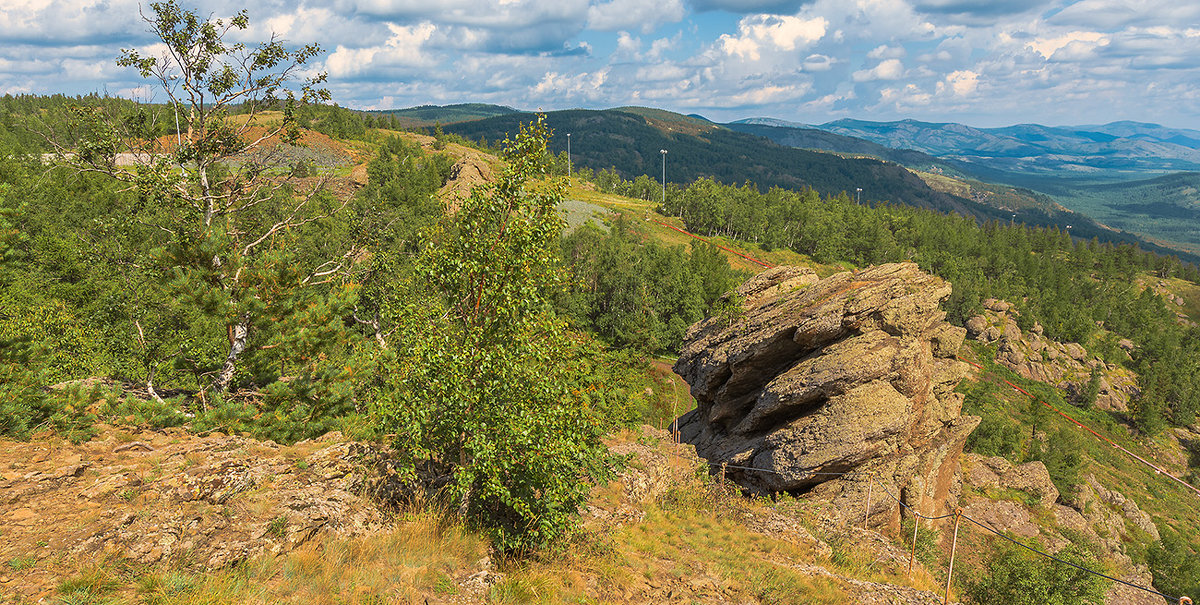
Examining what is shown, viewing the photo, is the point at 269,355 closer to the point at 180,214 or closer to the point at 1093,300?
the point at 180,214

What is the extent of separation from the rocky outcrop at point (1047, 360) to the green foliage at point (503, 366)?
415ft

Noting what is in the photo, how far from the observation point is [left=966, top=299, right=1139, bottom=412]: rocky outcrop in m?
105

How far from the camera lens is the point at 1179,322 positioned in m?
160

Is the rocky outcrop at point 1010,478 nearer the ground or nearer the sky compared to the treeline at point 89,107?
nearer the ground

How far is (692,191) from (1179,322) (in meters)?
153

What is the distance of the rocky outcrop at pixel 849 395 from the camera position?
25.6 m

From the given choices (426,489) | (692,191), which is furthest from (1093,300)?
(426,489)

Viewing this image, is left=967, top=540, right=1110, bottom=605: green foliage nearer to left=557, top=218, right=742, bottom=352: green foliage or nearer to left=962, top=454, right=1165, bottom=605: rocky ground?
left=962, top=454, right=1165, bottom=605: rocky ground

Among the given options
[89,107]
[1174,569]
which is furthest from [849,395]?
[1174,569]

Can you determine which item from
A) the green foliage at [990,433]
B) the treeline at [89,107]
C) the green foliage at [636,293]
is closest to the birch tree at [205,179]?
the treeline at [89,107]

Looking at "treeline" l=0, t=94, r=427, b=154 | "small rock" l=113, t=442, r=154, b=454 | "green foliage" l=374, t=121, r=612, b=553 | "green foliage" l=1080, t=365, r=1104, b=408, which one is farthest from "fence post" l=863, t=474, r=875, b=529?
"green foliage" l=1080, t=365, r=1104, b=408

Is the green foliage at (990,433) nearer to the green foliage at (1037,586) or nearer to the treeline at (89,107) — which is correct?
the green foliage at (1037,586)

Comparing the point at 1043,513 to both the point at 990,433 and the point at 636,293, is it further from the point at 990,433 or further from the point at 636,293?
the point at 636,293

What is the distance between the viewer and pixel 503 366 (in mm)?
10086
